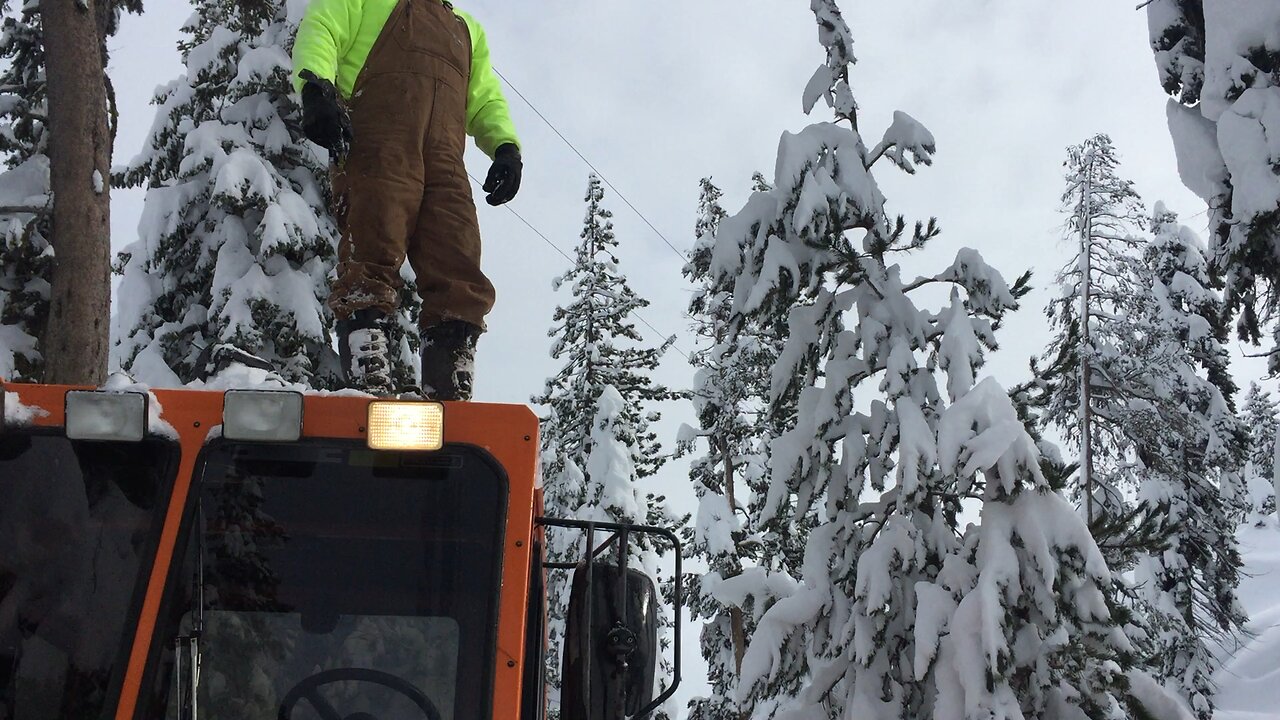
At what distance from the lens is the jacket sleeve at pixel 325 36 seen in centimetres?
429

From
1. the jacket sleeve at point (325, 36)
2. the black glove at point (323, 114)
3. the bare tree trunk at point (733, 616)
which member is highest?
the jacket sleeve at point (325, 36)

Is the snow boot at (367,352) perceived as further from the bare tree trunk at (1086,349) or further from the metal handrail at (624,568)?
the bare tree trunk at (1086,349)

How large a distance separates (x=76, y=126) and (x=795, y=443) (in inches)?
241

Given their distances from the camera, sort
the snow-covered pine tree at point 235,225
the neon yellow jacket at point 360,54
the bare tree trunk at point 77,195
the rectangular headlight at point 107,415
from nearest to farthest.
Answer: the rectangular headlight at point 107,415, the neon yellow jacket at point 360,54, the bare tree trunk at point 77,195, the snow-covered pine tree at point 235,225

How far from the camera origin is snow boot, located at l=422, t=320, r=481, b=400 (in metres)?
4.41

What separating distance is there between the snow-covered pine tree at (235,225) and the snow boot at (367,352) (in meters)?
7.50

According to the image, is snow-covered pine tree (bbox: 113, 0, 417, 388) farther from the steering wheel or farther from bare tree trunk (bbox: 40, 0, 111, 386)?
the steering wheel

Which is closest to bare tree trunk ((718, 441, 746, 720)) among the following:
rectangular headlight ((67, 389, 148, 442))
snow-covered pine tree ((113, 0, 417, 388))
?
snow-covered pine tree ((113, 0, 417, 388))

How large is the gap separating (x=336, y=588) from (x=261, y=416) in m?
0.49

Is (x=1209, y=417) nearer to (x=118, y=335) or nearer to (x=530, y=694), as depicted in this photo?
(x=118, y=335)

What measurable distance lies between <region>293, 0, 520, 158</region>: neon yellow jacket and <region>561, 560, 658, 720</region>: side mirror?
7.45 ft

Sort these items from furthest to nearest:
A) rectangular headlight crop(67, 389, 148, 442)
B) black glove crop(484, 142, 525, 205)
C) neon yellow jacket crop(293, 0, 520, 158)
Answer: black glove crop(484, 142, 525, 205) → neon yellow jacket crop(293, 0, 520, 158) → rectangular headlight crop(67, 389, 148, 442)

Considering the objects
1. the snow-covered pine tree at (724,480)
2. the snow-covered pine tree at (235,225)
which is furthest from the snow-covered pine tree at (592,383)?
the snow-covered pine tree at (235,225)

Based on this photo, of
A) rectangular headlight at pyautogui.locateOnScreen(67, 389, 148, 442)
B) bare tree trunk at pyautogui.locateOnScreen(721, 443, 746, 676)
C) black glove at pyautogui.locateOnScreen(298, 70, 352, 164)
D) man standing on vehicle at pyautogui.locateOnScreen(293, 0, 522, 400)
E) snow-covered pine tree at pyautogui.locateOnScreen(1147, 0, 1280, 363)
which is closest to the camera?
rectangular headlight at pyautogui.locateOnScreen(67, 389, 148, 442)
